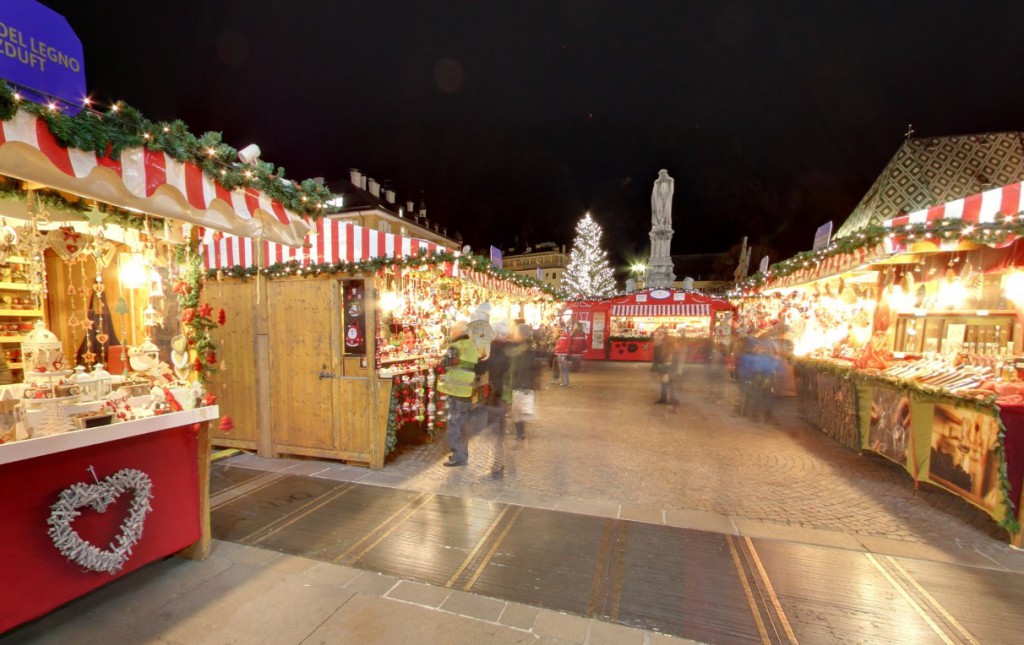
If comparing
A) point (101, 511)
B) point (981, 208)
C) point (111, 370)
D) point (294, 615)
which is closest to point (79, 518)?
point (101, 511)

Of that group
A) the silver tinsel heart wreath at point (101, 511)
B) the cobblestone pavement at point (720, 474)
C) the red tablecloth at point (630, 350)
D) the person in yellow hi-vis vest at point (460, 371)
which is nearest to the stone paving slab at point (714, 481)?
the cobblestone pavement at point (720, 474)

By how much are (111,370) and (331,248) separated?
243 cm

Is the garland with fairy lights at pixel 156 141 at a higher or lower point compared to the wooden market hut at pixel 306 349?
higher

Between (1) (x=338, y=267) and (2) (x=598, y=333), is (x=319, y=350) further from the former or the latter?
(2) (x=598, y=333)

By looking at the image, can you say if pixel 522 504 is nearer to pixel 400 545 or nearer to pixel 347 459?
pixel 400 545

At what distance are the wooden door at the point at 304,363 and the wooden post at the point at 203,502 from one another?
82.5 inches

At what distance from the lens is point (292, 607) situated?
8.87 ft

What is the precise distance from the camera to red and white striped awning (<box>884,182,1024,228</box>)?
168 inches

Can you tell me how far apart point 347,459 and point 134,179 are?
12.6ft

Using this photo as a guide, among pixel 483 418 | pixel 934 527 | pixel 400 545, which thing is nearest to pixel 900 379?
pixel 934 527

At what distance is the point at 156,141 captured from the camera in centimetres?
261

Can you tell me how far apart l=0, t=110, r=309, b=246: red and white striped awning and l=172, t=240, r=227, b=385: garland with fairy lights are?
56 centimetres

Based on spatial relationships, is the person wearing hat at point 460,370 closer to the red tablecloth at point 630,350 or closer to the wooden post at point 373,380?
the wooden post at point 373,380

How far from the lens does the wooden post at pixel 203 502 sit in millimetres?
3244
